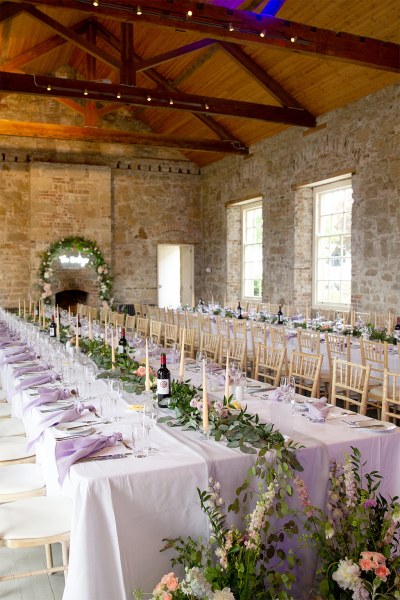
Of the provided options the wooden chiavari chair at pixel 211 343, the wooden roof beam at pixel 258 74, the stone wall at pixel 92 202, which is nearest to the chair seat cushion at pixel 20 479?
the wooden chiavari chair at pixel 211 343

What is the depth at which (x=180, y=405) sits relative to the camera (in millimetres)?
2975

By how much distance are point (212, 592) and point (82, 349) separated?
3432 millimetres

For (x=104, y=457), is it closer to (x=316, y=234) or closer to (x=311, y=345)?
(x=311, y=345)

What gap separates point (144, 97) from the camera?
31.9 ft

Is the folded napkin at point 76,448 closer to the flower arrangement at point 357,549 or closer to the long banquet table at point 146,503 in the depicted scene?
the long banquet table at point 146,503

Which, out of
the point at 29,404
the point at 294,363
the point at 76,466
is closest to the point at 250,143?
the point at 294,363

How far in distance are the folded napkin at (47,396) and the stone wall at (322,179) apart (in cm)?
680

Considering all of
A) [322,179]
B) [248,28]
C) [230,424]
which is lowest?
[230,424]

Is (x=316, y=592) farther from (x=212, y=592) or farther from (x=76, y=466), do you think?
(x=76, y=466)

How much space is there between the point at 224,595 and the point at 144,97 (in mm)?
9227

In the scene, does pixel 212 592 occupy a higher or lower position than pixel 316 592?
higher

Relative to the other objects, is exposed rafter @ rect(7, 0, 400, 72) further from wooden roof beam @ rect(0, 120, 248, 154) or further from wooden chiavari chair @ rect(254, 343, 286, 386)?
wooden roof beam @ rect(0, 120, 248, 154)

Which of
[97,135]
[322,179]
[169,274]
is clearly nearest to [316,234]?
[322,179]

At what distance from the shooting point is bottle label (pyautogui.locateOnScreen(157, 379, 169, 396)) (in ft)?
10.3
